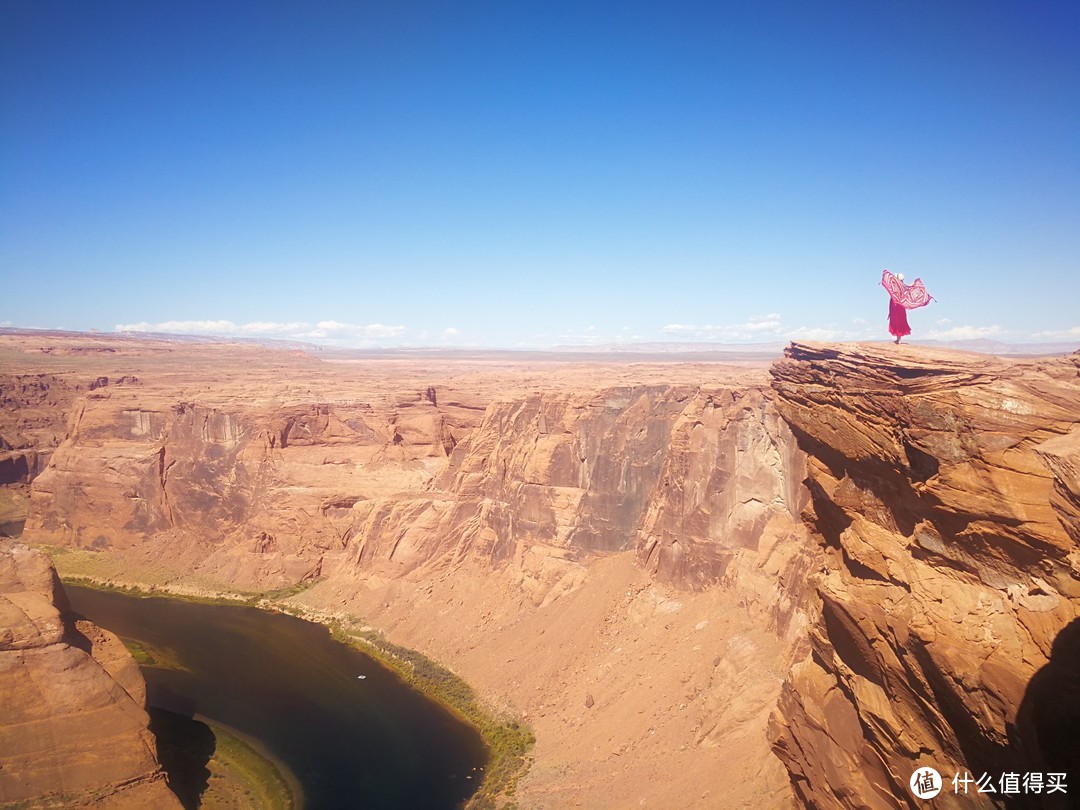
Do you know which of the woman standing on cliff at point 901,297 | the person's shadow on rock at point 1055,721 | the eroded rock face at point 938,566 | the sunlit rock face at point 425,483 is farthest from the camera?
the sunlit rock face at point 425,483

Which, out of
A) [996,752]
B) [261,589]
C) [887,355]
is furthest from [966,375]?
[261,589]

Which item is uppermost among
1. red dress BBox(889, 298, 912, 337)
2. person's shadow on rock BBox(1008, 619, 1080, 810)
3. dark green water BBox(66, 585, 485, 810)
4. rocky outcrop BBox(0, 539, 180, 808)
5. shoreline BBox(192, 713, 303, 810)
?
red dress BBox(889, 298, 912, 337)

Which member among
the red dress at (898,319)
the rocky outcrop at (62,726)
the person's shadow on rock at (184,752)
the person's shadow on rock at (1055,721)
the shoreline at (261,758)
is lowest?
the shoreline at (261,758)

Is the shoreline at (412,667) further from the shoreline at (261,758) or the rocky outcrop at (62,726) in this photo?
the rocky outcrop at (62,726)

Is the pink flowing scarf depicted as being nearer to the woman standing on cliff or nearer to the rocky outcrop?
the woman standing on cliff

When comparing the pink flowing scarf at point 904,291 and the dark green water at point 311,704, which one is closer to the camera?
the pink flowing scarf at point 904,291

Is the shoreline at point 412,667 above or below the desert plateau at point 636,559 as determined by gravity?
below

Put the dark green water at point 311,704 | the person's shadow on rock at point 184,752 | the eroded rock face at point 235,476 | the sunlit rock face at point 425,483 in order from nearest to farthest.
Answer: the person's shadow on rock at point 184,752, the dark green water at point 311,704, the sunlit rock face at point 425,483, the eroded rock face at point 235,476

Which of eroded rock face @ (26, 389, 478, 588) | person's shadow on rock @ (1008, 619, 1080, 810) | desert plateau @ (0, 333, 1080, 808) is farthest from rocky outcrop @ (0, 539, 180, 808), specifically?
eroded rock face @ (26, 389, 478, 588)

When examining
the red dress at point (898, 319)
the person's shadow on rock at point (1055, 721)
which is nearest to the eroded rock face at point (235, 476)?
the red dress at point (898, 319)
